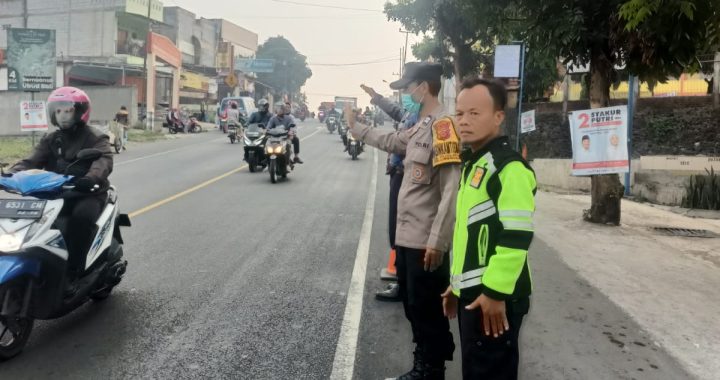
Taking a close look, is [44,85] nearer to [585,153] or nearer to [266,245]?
[266,245]

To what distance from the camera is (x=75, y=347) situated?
4.01m

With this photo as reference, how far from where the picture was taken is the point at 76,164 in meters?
4.39

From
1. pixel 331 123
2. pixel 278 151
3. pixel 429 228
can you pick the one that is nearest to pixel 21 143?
pixel 278 151

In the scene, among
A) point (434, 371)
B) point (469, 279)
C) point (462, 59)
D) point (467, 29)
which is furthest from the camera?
point (462, 59)

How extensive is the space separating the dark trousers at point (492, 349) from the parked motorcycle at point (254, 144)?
12.5 meters

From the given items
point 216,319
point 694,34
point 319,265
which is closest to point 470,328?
point 216,319

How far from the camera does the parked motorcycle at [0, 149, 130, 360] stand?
3.61 meters

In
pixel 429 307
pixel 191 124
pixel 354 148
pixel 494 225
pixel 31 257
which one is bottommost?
pixel 429 307

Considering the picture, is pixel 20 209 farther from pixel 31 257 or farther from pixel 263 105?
pixel 263 105

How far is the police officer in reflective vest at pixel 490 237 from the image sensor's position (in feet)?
7.71

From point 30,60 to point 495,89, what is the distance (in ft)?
58.9

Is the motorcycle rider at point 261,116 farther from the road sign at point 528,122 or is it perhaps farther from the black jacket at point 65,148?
the black jacket at point 65,148

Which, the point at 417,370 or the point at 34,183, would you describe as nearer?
the point at 417,370

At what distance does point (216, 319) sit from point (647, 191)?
34.6ft
